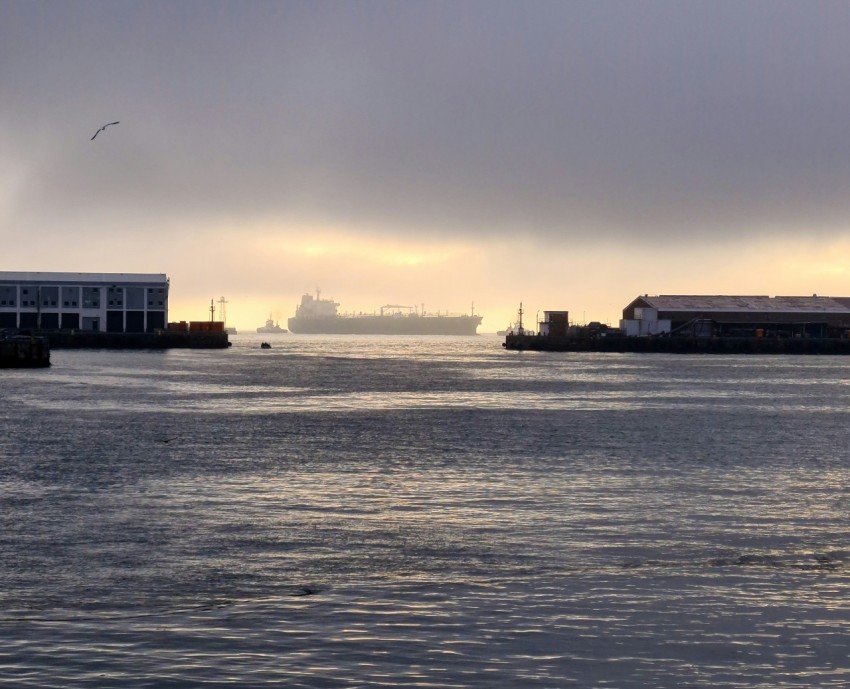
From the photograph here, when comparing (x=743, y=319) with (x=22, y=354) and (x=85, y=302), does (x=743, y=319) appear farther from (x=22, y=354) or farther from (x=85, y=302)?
(x=22, y=354)

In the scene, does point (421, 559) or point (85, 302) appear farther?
point (85, 302)

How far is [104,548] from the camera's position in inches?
826

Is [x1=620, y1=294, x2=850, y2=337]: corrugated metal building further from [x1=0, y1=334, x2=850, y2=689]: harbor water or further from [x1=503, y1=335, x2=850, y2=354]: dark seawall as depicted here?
[x1=0, y1=334, x2=850, y2=689]: harbor water

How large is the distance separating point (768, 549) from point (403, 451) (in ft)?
64.8

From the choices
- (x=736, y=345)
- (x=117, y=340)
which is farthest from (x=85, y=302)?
(x=736, y=345)

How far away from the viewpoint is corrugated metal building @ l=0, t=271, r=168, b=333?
7347 inches

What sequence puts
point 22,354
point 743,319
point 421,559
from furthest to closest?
point 743,319
point 22,354
point 421,559

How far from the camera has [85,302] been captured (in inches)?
7392

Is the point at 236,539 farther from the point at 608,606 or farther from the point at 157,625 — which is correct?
the point at 608,606

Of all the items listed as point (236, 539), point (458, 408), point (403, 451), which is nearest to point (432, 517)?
point (236, 539)

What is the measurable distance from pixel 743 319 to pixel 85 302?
107284mm

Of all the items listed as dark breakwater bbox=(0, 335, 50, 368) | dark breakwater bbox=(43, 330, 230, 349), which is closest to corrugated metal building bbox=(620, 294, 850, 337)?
dark breakwater bbox=(43, 330, 230, 349)

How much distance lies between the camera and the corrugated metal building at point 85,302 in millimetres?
186625

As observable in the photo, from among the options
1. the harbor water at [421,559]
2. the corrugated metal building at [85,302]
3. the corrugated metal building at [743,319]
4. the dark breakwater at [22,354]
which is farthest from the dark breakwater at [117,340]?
the harbor water at [421,559]
